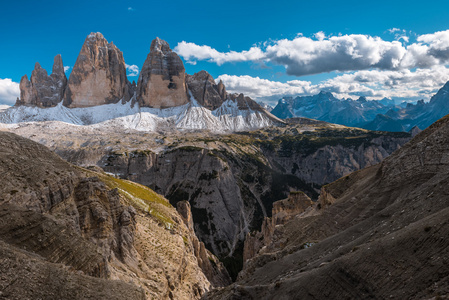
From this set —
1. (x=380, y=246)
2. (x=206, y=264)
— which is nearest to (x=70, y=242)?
(x=380, y=246)

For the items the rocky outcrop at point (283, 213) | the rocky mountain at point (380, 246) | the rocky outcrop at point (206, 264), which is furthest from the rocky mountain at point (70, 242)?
the rocky outcrop at point (283, 213)

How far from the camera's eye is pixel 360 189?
1502 inches

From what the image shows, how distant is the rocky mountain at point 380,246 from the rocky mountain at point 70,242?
10.2 m

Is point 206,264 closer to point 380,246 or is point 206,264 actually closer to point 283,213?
point 283,213

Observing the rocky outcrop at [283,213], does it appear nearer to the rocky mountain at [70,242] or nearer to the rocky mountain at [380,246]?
the rocky mountain at [380,246]

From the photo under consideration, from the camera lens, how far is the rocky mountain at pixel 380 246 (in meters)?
15.8

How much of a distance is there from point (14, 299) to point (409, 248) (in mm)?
22870

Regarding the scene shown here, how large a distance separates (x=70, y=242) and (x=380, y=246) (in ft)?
77.8

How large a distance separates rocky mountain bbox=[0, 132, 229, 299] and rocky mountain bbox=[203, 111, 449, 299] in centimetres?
1018

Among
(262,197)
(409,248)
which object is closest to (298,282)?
(409,248)

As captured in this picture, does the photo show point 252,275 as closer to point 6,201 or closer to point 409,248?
point 409,248

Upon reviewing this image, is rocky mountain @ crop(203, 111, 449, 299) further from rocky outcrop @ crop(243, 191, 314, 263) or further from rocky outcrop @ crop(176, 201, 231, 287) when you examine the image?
rocky outcrop @ crop(176, 201, 231, 287)

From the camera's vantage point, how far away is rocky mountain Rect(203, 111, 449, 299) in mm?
15812

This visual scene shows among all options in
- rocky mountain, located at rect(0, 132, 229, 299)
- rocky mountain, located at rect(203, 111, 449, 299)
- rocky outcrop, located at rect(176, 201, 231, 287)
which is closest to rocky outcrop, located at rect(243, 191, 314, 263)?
rocky outcrop, located at rect(176, 201, 231, 287)
